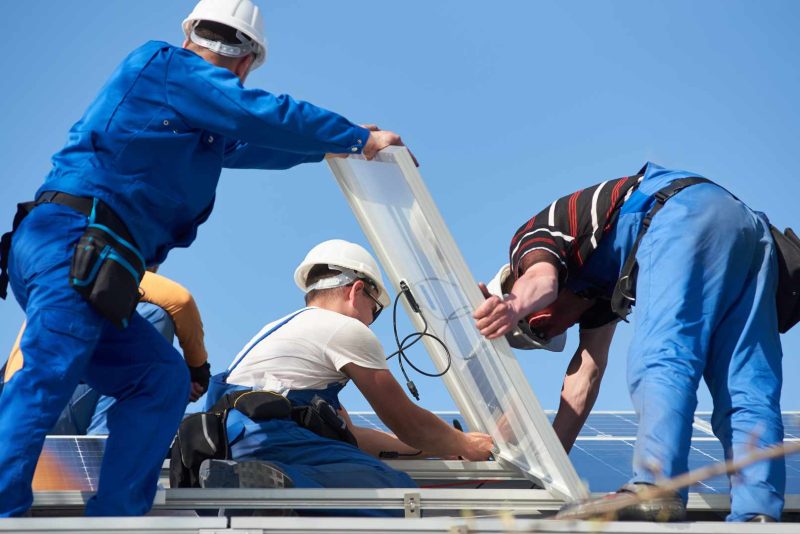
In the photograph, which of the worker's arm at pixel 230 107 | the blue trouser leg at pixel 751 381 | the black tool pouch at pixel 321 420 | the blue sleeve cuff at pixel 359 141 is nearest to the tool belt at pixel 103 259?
the worker's arm at pixel 230 107

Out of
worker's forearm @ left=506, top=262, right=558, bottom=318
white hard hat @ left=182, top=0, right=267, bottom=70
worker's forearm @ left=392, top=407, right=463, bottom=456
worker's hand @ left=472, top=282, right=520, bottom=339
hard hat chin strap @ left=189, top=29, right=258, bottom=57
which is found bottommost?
worker's forearm @ left=392, top=407, right=463, bottom=456

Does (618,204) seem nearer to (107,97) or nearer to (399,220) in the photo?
(399,220)

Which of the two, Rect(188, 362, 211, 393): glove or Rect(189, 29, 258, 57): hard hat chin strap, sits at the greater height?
Rect(189, 29, 258, 57): hard hat chin strap

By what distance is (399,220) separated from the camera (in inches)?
191

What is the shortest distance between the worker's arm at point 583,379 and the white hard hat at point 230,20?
2.52 metres

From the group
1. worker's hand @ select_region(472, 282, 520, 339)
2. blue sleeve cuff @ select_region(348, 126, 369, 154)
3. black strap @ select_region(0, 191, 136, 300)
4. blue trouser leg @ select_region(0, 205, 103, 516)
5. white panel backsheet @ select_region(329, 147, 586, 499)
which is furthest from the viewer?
blue sleeve cuff @ select_region(348, 126, 369, 154)

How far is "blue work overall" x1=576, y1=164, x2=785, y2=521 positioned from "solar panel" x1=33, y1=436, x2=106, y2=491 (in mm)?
2563

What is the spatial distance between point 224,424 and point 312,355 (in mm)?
557

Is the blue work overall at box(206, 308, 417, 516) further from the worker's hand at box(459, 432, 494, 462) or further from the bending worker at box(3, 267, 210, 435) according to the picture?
the bending worker at box(3, 267, 210, 435)

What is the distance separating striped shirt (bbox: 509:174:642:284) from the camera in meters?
5.00

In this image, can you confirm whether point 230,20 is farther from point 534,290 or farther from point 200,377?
point 200,377

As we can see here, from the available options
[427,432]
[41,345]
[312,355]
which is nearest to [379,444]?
[427,432]

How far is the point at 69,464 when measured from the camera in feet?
18.4

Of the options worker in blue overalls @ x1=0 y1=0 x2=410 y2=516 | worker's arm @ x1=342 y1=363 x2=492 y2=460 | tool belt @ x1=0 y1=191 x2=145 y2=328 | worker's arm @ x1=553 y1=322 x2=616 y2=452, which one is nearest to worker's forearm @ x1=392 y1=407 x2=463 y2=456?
worker's arm @ x1=342 y1=363 x2=492 y2=460
